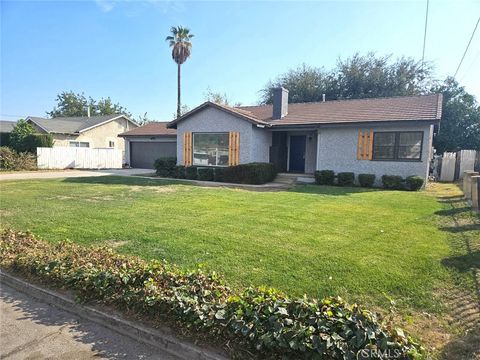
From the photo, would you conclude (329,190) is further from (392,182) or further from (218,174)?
(218,174)

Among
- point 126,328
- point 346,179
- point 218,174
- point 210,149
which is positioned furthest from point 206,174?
point 126,328

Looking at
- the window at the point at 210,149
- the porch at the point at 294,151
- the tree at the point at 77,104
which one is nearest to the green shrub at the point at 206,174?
the window at the point at 210,149

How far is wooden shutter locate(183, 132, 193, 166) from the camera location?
18625 millimetres

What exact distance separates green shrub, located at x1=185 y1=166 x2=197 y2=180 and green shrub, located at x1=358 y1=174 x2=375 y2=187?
850 centimetres

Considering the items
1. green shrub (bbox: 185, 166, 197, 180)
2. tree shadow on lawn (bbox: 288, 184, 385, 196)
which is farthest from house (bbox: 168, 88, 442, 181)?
tree shadow on lawn (bbox: 288, 184, 385, 196)

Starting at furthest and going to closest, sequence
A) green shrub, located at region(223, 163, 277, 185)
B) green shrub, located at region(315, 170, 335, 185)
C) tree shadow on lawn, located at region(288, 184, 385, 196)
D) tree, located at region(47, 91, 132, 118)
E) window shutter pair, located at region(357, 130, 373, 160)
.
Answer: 1. tree, located at region(47, 91, 132, 118)
2. green shrub, located at region(223, 163, 277, 185)
3. green shrub, located at region(315, 170, 335, 185)
4. window shutter pair, located at region(357, 130, 373, 160)
5. tree shadow on lawn, located at region(288, 184, 385, 196)

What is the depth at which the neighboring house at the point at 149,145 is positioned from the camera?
24.8m

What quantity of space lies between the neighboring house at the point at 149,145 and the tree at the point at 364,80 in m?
16.4

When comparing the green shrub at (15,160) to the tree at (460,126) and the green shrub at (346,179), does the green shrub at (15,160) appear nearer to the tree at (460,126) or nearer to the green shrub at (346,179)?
the green shrub at (346,179)

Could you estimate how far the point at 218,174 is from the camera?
54.9 feet

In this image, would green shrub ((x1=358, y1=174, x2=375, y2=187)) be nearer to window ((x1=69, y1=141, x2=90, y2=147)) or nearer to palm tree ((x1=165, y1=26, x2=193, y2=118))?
palm tree ((x1=165, y1=26, x2=193, y2=118))

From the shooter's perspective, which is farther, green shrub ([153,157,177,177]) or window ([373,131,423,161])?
green shrub ([153,157,177,177])

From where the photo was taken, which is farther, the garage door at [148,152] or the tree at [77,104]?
the tree at [77,104]

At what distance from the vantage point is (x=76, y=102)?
55.1 m
